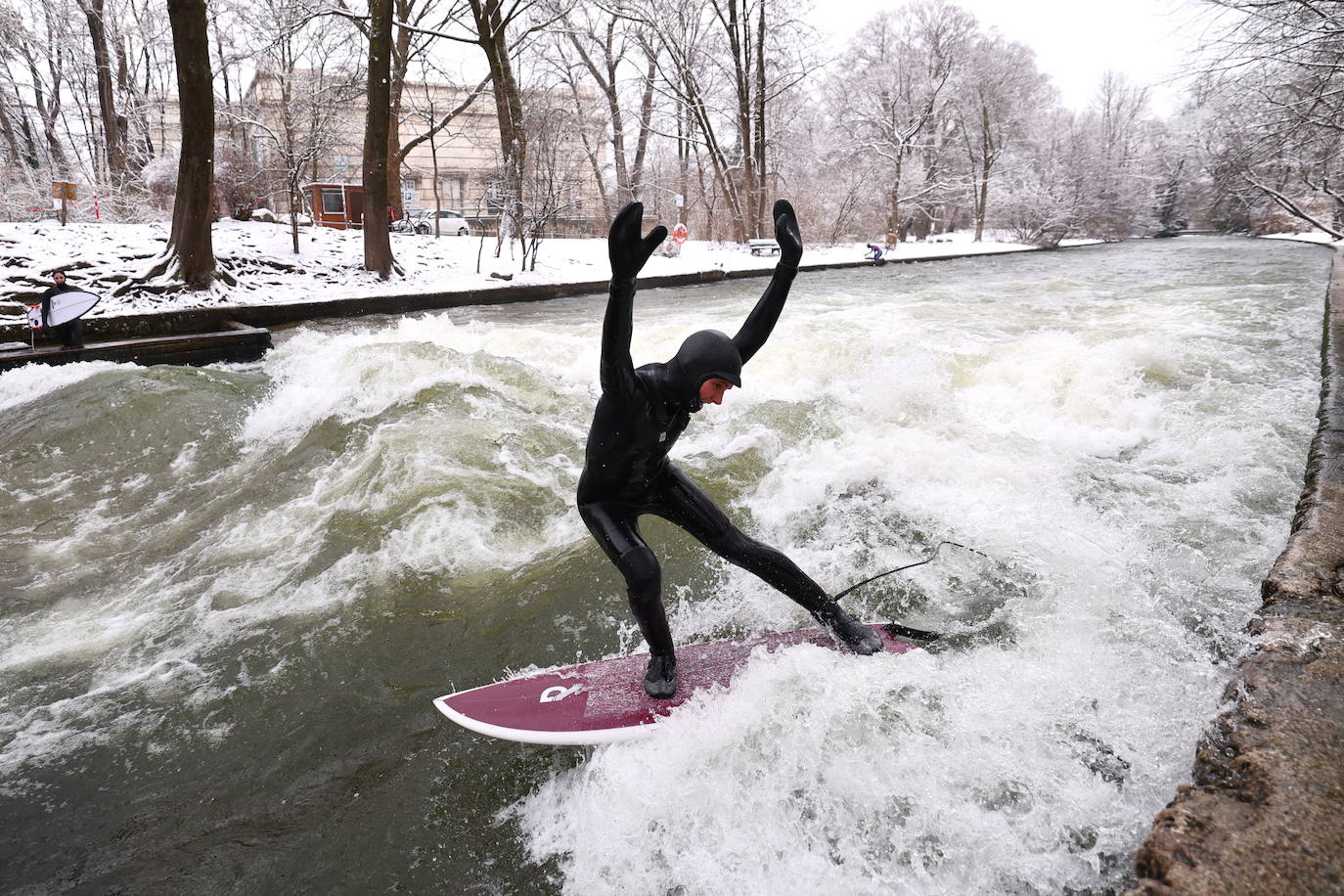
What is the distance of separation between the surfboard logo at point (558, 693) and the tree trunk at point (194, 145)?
13.1m

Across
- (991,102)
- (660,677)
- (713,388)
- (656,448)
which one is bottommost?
(660,677)

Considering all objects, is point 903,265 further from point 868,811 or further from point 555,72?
point 868,811

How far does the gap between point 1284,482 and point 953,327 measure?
7.14 metres

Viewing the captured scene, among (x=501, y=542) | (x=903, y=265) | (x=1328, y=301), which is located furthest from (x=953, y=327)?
(x=903, y=265)

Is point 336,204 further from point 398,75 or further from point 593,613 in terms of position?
point 593,613

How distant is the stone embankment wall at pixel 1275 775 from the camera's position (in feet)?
5.60

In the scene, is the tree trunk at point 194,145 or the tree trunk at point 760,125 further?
the tree trunk at point 760,125

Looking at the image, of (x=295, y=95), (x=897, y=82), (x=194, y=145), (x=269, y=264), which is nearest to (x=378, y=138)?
(x=269, y=264)

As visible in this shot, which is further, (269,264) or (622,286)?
(269,264)

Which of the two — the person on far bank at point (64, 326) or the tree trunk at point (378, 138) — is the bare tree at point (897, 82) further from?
the person on far bank at point (64, 326)

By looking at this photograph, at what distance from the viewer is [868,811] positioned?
2525 millimetres

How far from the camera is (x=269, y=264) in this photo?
1503 cm

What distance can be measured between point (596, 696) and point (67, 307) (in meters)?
10.6

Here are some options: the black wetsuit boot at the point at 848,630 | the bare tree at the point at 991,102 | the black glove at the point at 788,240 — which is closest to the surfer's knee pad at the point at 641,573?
the black wetsuit boot at the point at 848,630
